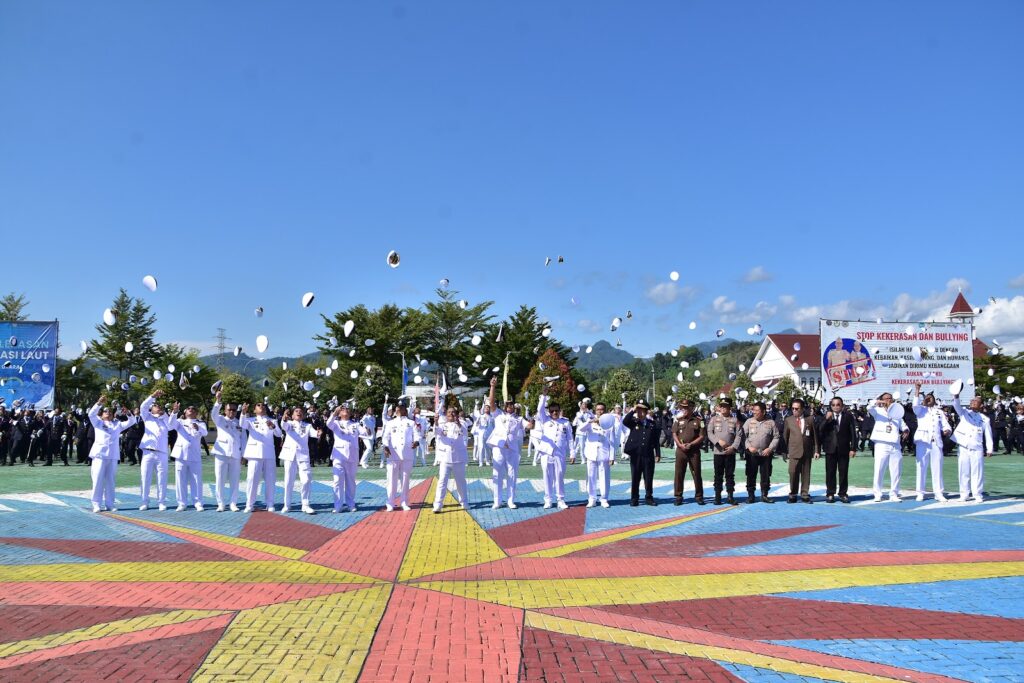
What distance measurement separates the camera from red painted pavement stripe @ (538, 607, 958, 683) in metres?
5.28

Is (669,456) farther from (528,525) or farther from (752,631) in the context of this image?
(752,631)

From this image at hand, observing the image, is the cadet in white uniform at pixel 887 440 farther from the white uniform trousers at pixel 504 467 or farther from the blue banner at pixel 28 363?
the blue banner at pixel 28 363

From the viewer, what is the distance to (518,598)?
290 inches

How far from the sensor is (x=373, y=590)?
→ 7.68 meters

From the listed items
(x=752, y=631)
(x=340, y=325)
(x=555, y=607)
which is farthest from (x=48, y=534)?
(x=340, y=325)

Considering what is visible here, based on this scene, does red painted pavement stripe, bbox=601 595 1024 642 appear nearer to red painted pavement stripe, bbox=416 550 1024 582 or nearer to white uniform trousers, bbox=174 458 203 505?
red painted pavement stripe, bbox=416 550 1024 582

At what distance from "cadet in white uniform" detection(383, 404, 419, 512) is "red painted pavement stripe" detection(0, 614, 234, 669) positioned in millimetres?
6225

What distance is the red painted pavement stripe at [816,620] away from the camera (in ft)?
20.1

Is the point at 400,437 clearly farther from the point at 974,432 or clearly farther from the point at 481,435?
the point at 481,435

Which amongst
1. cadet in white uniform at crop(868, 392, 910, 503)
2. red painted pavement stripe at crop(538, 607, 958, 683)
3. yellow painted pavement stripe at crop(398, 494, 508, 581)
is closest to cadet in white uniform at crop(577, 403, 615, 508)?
yellow painted pavement stripe at crop(398, 494, 508, 581)

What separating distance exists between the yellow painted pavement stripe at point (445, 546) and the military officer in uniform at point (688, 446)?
13.2ft

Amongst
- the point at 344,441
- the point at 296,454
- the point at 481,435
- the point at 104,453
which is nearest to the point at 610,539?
the point at 344,441

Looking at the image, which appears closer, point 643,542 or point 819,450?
point 643,542

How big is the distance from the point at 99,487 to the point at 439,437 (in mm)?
6054
